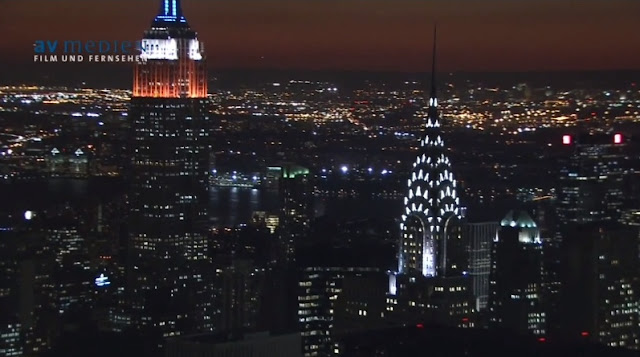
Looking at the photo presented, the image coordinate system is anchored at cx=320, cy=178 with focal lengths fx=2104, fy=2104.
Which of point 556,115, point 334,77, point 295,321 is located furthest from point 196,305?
point 556,115

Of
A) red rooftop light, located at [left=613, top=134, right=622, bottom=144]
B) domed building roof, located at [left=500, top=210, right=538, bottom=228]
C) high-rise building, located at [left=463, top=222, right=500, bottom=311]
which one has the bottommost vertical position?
high-rise building, located at [left=463, top=222, right=500, bottom=311]

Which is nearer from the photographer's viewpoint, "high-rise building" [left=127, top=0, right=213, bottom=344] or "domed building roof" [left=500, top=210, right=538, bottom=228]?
"high-rise building" [left=127, top=0, right=213, bottom=344]

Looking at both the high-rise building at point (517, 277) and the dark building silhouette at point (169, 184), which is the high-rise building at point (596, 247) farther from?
the dark building silhouette at point (169, 184)

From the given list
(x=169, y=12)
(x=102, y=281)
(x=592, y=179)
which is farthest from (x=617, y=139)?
(x=102, y=281)

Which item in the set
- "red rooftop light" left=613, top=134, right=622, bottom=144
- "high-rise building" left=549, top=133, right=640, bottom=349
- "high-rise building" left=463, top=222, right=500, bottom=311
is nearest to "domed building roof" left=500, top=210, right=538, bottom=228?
"high-rise building" left=463, top=222, right=500, bottom=311

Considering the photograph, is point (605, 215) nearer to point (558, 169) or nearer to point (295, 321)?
point (558, 169)

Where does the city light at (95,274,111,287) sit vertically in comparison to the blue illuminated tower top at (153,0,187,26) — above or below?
below

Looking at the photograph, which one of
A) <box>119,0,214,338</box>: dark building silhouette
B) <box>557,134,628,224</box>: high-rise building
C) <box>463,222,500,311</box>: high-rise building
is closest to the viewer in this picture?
<box>119,0,214,338</box>: dark building silhouette

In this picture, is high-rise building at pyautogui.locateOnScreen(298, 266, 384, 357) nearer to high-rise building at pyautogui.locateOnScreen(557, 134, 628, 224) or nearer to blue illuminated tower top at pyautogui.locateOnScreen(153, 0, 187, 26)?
high-rise building at pyautogui.locateOnScreen(557, 134, 628, 224)

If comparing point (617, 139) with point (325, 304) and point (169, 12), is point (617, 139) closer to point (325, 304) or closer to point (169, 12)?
point (325, 304)
